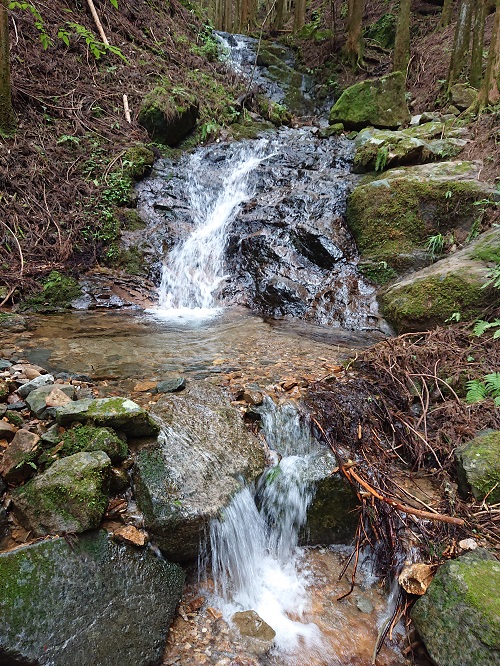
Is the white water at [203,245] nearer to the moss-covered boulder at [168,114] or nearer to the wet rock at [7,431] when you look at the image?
the moss-covered boulder at [168,114]

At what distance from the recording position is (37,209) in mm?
6758

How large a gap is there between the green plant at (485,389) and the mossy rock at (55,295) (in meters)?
5.57

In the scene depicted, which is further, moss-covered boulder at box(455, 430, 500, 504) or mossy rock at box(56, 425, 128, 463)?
moss-covered boulder at box(455, 430, 500, 504)

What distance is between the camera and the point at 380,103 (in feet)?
36.5

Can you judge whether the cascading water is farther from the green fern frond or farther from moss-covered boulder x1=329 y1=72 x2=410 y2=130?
moss-covered boulder x1=329 y1=72 x2=410 y2=130

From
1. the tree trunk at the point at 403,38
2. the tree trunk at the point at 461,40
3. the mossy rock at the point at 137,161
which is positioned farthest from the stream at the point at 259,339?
the tree trunk at the point at 403,38

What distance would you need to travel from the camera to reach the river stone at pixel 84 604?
166 centimetres

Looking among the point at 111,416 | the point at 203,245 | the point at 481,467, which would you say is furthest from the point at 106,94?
the point at 481,467

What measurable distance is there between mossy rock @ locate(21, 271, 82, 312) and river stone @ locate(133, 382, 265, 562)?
3.50m

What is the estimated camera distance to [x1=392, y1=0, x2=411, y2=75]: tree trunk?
1221cm

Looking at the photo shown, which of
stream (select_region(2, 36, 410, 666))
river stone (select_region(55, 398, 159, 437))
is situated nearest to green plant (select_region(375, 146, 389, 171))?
stream (select_region(2, 36, 410, 666))

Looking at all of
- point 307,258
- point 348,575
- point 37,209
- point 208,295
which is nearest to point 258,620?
point 348,575

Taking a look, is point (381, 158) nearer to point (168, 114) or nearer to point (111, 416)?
point (168, 114)

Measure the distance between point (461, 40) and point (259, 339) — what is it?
38.5 ft
